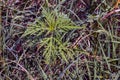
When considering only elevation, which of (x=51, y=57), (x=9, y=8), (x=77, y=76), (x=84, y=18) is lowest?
(x=77, y=76)

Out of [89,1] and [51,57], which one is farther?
[89,1]

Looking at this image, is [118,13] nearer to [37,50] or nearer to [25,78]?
[37,50]

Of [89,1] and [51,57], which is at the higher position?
[89,1]

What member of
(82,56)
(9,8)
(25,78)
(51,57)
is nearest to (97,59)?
(82,56)
